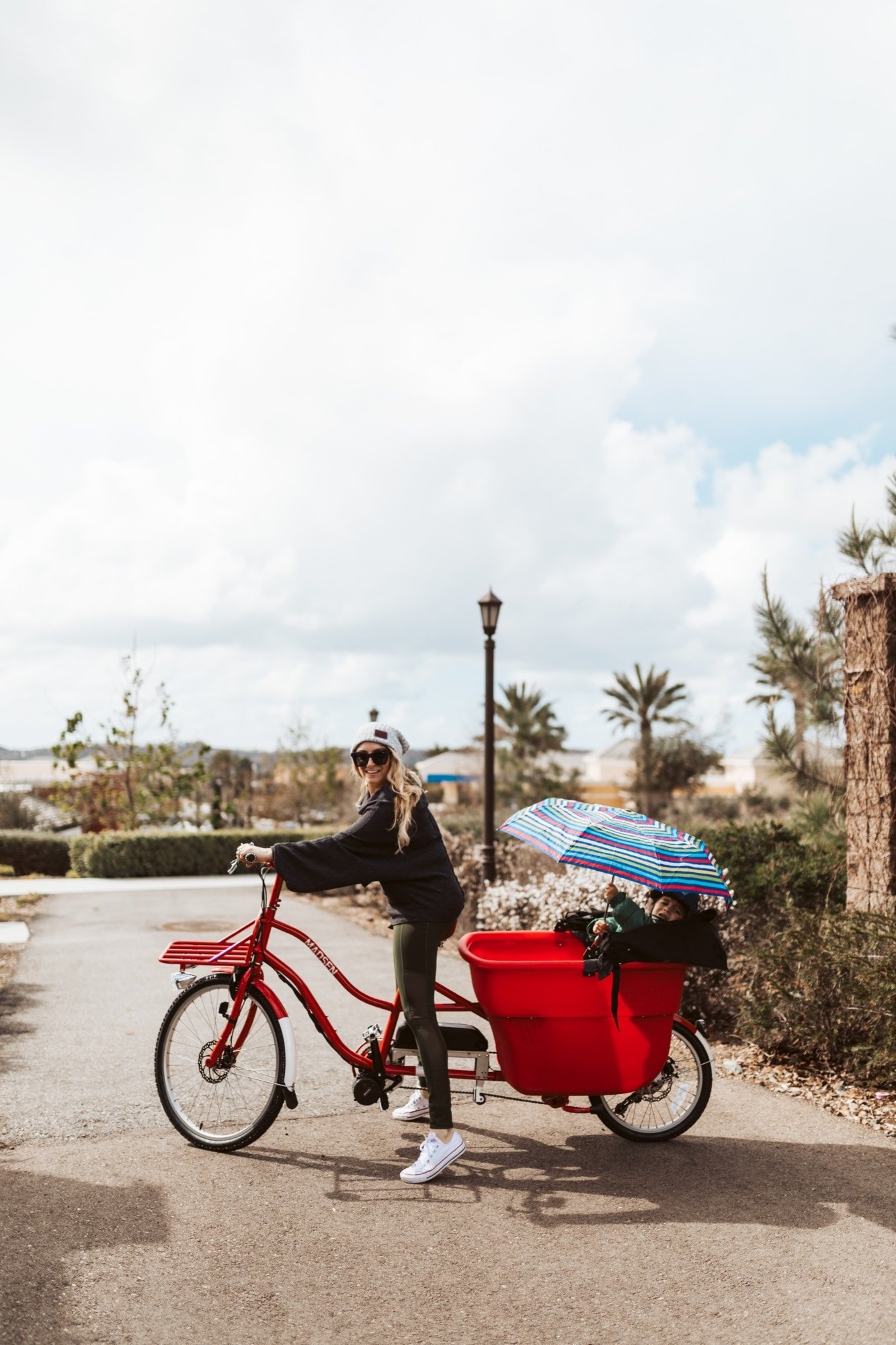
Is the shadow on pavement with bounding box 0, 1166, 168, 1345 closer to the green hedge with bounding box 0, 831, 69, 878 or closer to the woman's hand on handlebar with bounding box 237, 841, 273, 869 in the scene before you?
the woman's hand on handlebar with bounding box 237, 841, 273, 869

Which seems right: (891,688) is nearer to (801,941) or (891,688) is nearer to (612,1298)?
(801,941)

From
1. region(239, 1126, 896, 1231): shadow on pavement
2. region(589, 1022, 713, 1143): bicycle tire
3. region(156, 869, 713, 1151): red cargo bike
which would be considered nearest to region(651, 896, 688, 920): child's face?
region(156, 869, 713, 1151): red cargo bike

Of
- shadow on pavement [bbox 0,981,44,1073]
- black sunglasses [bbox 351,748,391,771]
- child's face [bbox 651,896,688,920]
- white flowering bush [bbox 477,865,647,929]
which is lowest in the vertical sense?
shadow on pavement [bbox 0,981,44,1073]

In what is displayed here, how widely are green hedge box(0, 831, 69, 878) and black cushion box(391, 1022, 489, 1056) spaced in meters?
20.3

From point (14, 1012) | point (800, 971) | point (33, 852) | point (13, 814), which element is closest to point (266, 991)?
point (800, 971)

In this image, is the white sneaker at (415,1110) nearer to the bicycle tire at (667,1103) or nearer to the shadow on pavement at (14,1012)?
the bicycle tire at (667,1103)

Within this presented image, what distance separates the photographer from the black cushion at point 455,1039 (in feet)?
15.8

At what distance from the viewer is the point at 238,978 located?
15.8 feet

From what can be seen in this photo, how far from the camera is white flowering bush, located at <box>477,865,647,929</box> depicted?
27.1 ft

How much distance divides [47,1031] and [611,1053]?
13.8 feet

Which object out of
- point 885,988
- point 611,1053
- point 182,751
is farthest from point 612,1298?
point 182,751

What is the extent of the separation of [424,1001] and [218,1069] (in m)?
0.96

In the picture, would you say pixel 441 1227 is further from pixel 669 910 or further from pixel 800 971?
pixel 800 971

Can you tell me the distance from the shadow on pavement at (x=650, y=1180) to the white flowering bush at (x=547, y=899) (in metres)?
2.77
